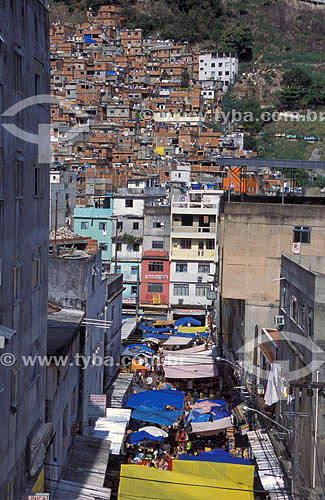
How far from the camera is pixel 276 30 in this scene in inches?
5418

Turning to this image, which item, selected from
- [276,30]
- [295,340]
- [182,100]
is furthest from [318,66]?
[295,340]

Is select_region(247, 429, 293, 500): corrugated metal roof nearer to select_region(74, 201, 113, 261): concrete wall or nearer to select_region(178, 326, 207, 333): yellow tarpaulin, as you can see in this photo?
select_region(178, 326, 207, 333): yellow tarpaulin

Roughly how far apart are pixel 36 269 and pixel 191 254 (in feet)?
97.7

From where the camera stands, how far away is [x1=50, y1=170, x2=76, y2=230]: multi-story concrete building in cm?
4778

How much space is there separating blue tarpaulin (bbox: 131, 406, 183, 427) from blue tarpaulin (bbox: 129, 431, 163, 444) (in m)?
0.69

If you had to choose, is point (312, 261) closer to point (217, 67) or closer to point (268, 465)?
point (268, 465)

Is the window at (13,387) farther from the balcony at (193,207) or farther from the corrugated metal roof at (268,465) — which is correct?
the balcony at (193,207)

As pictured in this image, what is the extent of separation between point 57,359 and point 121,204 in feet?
102

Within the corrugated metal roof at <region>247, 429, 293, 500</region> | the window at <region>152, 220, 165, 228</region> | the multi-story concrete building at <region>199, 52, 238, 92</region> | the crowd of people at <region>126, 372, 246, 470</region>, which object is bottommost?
the crowd of people at <region>126, 372, 246, 470</region>

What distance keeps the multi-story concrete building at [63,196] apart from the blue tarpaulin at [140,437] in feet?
80.2

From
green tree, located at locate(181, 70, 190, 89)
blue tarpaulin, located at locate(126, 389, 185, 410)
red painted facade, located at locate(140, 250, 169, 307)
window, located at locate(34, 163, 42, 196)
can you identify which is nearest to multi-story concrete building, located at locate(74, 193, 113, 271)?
red painted facade, located at locate(140, 250, 169, 307)

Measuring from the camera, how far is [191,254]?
42.2 metres

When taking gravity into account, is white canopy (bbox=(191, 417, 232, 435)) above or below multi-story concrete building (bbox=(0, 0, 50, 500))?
below

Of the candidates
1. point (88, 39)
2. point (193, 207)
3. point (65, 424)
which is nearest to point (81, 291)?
point (65, 424)
